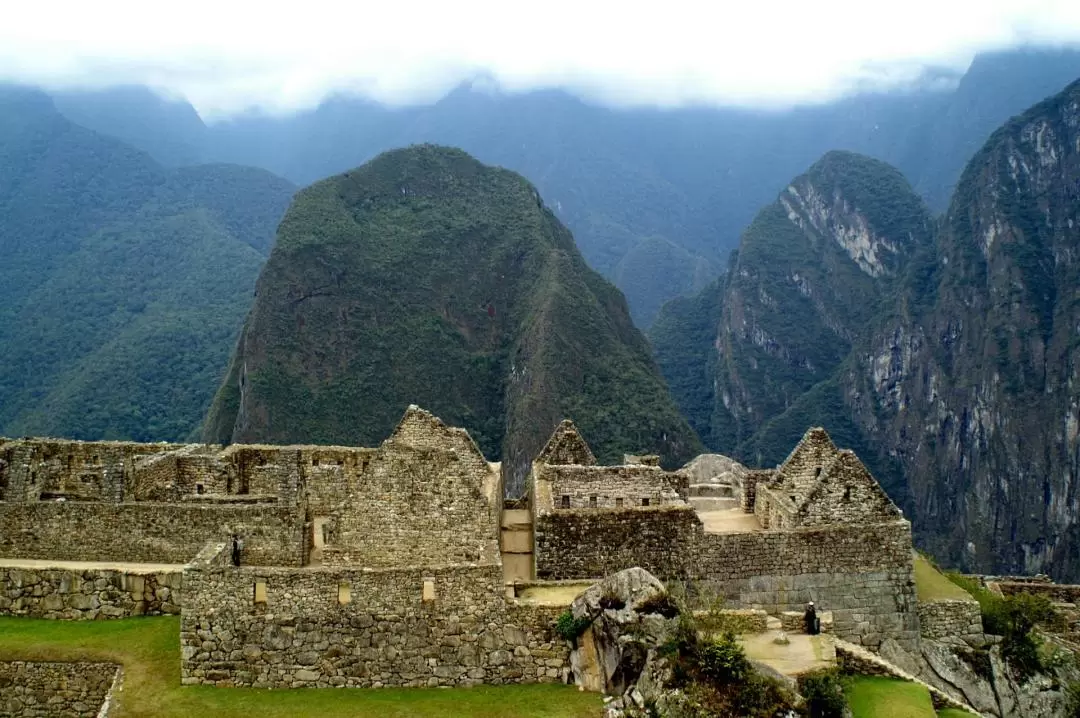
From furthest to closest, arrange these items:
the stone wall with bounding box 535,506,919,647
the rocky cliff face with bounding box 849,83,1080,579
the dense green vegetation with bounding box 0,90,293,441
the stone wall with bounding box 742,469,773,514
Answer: the rocky cliff face with bounding box 849,83,1080,579 → the dense green vegetation with bounding box 0,90,293,441 → the stone wall with bounding box 742,469,773,514 → the stone wall with bounding box 535,506,919,647

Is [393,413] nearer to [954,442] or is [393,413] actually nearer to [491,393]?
[491,393]

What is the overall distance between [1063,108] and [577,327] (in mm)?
96103

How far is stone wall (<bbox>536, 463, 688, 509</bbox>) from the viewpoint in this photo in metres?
17.1

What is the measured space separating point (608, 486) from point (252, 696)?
7453 millimetres

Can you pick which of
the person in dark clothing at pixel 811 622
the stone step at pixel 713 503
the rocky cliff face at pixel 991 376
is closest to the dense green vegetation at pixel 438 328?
the rocky cliff face at pixel 991 376

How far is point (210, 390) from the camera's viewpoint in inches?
4938

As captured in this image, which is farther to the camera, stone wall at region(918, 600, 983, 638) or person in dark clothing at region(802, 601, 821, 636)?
stone wall at region(918, 600, 983, 638)

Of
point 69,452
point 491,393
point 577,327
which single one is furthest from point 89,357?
point 69,452

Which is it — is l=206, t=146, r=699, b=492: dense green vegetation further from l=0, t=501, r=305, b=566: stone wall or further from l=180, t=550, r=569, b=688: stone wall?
l=180, t=550, r=569, b=688: stone wall

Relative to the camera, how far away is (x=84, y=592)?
14.4 m

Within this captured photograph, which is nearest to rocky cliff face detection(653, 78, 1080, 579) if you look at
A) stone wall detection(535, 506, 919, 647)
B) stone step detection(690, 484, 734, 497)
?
stone step detection(690, 484, 734, 497)

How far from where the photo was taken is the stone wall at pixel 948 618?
16250 millimetres

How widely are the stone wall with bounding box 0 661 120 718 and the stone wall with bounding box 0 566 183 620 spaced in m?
1.36

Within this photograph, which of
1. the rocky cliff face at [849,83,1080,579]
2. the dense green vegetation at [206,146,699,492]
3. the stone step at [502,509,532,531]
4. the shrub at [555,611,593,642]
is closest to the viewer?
the shrub at [555,611,593,642]
